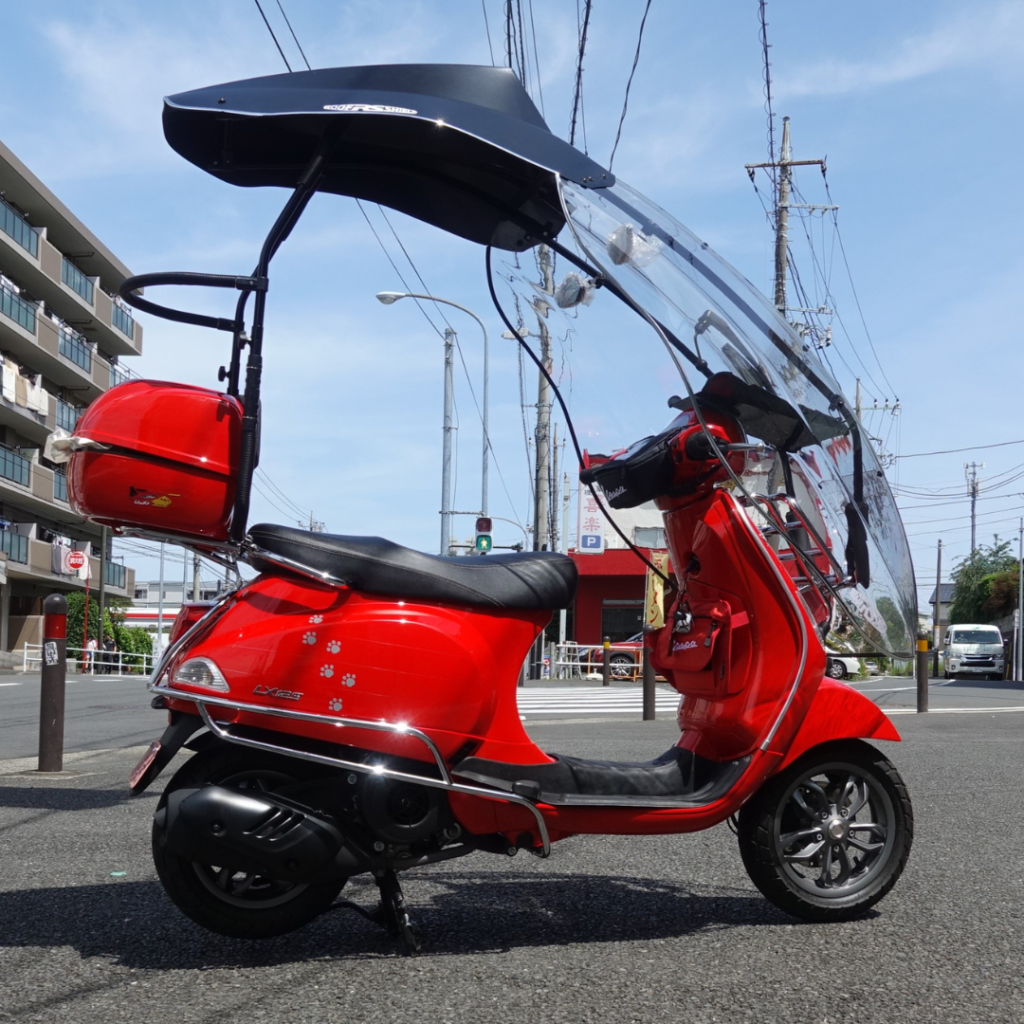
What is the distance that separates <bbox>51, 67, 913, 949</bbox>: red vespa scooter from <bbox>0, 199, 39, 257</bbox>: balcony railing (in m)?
39.0

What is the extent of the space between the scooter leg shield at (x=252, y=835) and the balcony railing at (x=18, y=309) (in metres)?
39.0

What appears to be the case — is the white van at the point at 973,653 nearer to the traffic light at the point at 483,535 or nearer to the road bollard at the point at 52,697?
the traffic light at the point at 483,535

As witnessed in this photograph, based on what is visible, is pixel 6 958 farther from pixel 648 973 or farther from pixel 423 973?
pixel 648 973

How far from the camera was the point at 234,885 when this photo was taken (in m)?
3.26

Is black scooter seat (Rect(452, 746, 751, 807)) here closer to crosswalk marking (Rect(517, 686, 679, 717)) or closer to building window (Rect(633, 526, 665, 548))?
building window (Rect(633, 526, 665, 548))

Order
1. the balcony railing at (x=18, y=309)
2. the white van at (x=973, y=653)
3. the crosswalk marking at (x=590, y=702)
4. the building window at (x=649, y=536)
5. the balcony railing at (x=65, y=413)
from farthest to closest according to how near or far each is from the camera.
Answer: the balcony railing at (x=65, y=413) < the white van at (x=973, y=653) < the balcony railing at (x=18, y=309) < the crosswalk marking at (x=590, y=702) < the building window at (x=649, y=536)

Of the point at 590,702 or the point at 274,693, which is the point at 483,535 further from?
the point at 274,693

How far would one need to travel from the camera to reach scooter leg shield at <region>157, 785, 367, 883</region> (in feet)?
9.98

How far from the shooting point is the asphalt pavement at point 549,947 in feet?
9.28

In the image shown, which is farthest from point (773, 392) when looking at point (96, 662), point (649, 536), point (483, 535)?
point (96, 662)

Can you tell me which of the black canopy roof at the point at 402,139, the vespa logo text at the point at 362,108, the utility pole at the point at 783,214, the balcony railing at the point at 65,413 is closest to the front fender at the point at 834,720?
the black canopy roof at the point at 402,139

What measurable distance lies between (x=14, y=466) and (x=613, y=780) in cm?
4037

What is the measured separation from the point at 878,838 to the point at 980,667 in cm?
4091

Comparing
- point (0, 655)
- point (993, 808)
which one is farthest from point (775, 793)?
point (0, 655)
